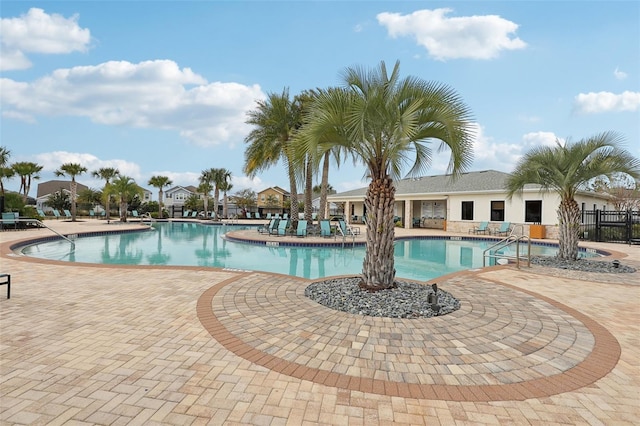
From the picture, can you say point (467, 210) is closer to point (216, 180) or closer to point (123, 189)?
point (216, 180)

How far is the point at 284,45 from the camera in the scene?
13.7 metres

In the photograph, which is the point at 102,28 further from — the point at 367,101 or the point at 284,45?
the point at 367,101

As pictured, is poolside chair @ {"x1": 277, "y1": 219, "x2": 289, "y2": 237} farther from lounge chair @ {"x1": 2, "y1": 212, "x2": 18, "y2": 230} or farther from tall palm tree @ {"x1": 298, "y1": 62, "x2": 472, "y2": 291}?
lounge chair @ {"x1": 2, "y1": 212, "x2": 18, "y2": 230}

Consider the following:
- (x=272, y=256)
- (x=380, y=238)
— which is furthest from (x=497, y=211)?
(x=380, y=238)

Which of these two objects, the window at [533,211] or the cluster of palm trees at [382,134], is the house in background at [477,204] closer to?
the window at [533,211]

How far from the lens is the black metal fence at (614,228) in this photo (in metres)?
18.7

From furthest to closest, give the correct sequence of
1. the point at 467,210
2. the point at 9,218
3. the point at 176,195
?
the point at 176,195
the point at 467,210
the point at 9,218

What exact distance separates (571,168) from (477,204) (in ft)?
47.7

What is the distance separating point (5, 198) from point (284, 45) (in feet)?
78.6

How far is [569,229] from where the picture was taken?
36.9 ft

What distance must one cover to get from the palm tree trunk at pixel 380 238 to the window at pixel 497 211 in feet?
67.4

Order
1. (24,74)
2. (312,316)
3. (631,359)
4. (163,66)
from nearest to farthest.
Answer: (631,359), (312,316), (24,74), (163,66)

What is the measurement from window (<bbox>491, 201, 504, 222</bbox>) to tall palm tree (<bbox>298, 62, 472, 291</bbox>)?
64.6ft

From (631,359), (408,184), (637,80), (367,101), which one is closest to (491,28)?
(637,80)
